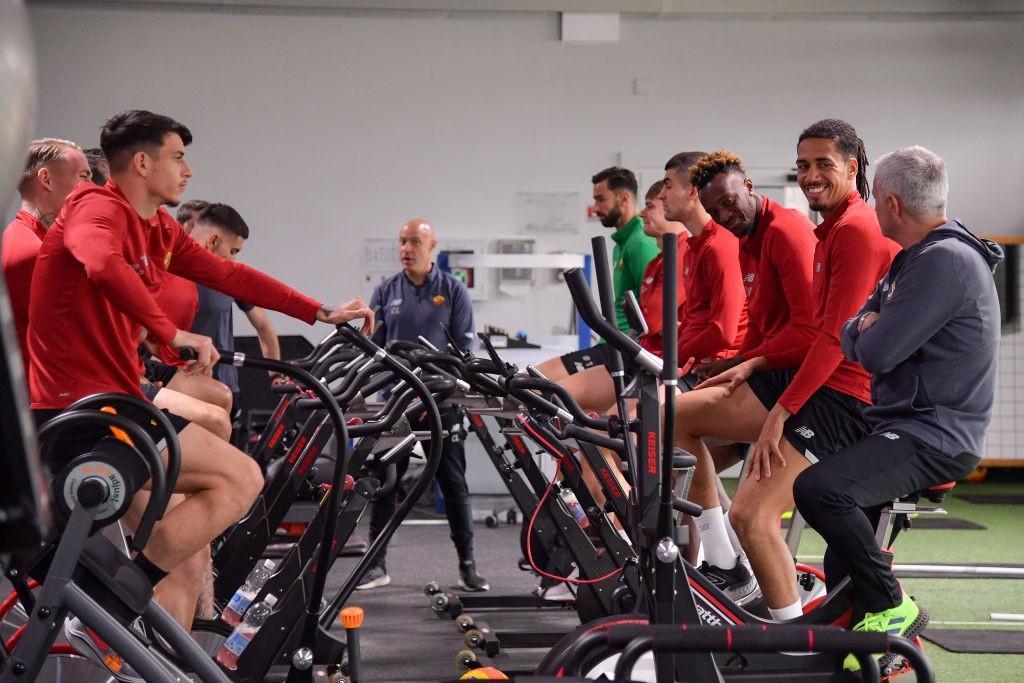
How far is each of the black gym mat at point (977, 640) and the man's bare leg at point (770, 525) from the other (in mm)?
1016

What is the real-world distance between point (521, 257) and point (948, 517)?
352 cm

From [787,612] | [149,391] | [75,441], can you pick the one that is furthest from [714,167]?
[75,441]

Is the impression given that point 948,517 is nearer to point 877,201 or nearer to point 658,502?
point 877,201

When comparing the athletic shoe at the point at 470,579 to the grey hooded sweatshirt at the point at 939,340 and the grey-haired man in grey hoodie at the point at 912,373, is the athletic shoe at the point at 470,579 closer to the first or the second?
the grey-haired man in grey hoodie at the point at 912,373

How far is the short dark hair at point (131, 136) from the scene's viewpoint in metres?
3.13

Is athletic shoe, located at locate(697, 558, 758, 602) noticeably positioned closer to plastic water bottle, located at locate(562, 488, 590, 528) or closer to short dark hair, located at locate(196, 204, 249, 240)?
plastic water bottle, located at locate(562, 488, 590, 528)

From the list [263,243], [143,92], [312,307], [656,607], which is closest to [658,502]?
[656,607]

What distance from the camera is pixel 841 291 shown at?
10.8 feet


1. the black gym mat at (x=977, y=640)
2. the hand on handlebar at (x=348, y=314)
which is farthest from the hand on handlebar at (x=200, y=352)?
the black gym mat at (x=977, y=640)

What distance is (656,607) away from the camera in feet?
7.36

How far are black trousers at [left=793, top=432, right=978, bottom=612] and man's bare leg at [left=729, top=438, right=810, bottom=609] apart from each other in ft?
1.15

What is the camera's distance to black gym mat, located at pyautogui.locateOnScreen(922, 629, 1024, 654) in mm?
3936

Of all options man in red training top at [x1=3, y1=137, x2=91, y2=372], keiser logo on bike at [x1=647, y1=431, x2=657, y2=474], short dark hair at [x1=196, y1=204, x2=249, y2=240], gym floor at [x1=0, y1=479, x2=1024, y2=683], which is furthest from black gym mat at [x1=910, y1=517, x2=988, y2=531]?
man in red training top at [x1=3, y1=137, x2=91, y2=372]

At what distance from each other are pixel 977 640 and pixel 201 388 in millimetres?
3126
